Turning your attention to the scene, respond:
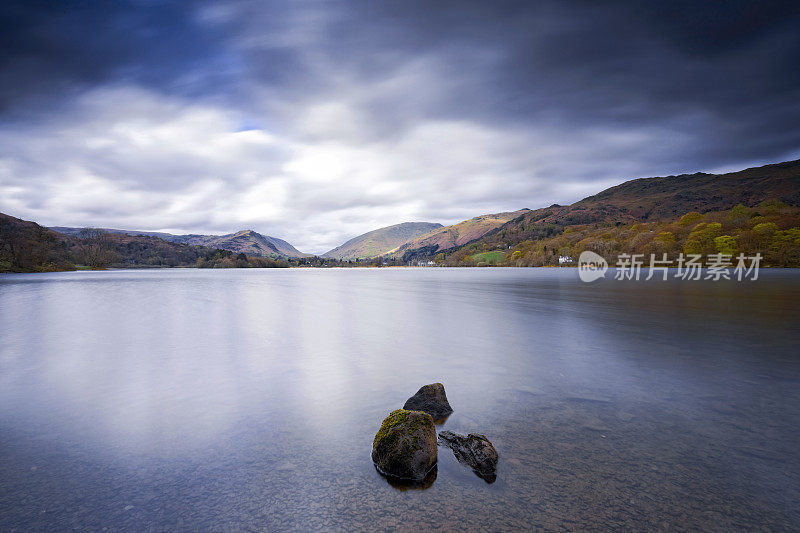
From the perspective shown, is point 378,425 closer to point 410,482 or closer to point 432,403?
point 432,403

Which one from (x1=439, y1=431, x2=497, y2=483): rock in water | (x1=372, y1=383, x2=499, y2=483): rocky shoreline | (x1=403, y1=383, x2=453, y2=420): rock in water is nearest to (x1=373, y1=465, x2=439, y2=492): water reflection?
(x1=372, y1=383, x2=499, y2=483): rocky shoreline

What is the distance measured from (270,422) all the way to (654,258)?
19131 cm

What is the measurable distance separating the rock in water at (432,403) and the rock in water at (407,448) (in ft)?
6.89

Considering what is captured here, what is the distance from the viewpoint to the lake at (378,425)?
4.89m

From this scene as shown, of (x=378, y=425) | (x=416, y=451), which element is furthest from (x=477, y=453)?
(x=378, y=425)

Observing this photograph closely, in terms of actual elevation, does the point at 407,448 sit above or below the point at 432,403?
above

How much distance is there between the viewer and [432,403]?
8.27 meters

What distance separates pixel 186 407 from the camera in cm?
941

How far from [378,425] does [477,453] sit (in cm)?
267

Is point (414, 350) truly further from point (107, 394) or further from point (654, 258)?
point (654, 258)

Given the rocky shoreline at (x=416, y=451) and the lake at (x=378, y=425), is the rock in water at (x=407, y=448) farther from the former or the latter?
the lake at (x=378, y=425)

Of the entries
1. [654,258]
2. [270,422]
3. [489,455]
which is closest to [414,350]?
[270,422]

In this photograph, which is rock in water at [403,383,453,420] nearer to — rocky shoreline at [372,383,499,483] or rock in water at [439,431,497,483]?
rock in water at [439,431,497,483]

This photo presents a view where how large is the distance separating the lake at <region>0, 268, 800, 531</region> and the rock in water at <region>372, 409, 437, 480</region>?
0.24m
